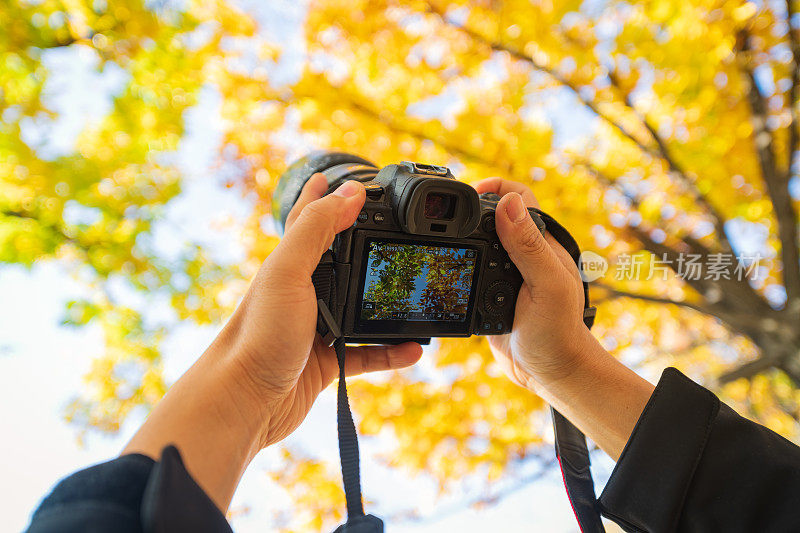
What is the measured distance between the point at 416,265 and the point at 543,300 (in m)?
0.34

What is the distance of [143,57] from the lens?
6.13 feet

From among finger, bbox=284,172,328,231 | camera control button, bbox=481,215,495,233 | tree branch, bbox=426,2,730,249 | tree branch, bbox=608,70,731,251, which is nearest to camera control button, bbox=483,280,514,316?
camera control button, bbox=481,215,495,233

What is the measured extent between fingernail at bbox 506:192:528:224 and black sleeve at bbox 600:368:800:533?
0.45m

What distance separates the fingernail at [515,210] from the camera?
103 centimetres

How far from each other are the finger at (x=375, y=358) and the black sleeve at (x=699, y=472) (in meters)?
0.56

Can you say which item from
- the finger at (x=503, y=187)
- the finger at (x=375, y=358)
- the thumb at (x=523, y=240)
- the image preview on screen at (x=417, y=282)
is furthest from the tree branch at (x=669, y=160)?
the finger at (x=375, y=358)

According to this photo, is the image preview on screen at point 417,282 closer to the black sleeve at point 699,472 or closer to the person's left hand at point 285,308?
the person's left hand at point 285,308

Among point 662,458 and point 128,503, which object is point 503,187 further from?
point 128,503

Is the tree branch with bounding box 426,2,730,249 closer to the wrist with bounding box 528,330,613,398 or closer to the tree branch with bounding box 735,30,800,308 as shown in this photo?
the tree branch with bounding box 735,30,800,308

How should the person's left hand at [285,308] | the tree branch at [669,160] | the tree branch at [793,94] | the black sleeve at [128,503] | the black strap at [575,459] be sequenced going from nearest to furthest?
the black sleeve at [128,503], the person's left hand at [285,308], the black strap at [575,459], the tree branch at [793,94], the tree branch at [669,160]

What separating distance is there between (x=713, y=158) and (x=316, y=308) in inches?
90.7

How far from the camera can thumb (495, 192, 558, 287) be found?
103 centimetres

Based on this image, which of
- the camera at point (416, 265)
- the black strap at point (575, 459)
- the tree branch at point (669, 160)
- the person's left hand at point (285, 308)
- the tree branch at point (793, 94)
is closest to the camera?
the person's left hand at point (285, 308)

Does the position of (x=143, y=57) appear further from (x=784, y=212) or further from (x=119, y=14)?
(x=784, y=212)
